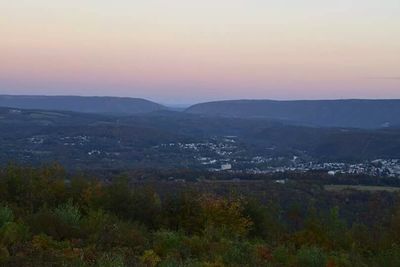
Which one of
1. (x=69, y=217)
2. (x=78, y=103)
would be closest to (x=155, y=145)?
(x=69, y=217)

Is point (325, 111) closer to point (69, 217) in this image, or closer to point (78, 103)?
point (78, 103)

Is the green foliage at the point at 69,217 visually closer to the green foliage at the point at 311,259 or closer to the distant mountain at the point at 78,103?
the green foliage at the point at 311,259

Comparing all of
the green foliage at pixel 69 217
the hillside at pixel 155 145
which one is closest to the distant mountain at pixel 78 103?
the hillside at pixel 155 145

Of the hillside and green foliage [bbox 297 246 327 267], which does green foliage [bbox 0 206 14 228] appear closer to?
green foliage [bbox 297 246 327 267]

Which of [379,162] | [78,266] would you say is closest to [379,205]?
[78,266]

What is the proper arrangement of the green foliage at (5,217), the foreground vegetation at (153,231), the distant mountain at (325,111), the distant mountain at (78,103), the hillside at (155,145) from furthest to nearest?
the distant mountain at (78,103) < the distant mountain at (325,111) < the hillside at (155,145) < the green foliage at (5,217) < the foreground vegetation at (153,231)
